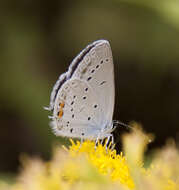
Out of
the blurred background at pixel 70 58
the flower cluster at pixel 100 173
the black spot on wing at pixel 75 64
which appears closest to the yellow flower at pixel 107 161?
the flower cluster at pixel 100 173

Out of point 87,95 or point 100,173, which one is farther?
point 87,95

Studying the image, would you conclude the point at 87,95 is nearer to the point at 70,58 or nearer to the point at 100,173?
the point at 100,173

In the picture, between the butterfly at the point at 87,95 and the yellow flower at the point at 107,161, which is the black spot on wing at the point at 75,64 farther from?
the yellow flower at the point at 107,161

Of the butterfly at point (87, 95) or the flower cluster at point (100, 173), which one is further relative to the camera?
the butterfly at point (87, 95)

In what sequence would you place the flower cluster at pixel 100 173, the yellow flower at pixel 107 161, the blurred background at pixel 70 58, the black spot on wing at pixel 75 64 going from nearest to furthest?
the flower cluster at pixel 100 173 → the yellow flower at pixel 107 161 → the black spot on wing at pixel 75 64 → the blurred background at pixel 70 58

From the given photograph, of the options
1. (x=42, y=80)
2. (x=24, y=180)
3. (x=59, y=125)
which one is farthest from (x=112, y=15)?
(x=24, y=180)

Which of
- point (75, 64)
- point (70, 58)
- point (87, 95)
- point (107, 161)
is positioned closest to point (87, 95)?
point (87, 95)

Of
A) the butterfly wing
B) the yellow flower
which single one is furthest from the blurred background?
the yellow flower

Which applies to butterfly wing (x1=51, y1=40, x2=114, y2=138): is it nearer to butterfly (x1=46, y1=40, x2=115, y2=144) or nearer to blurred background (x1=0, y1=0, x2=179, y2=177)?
butterfly (x1=46, y1=40, x2=115, y2=144)
